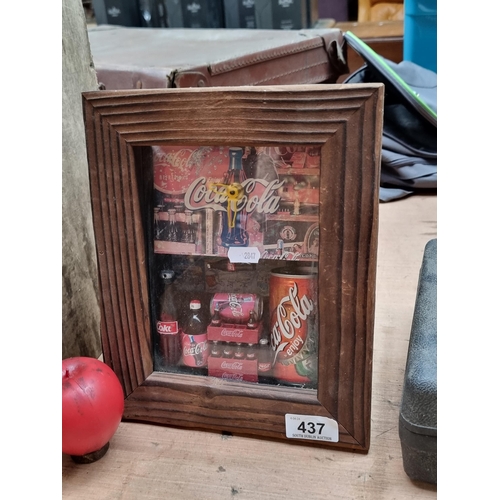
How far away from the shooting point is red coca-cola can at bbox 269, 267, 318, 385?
0.68m

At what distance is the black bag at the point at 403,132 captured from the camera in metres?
1.63

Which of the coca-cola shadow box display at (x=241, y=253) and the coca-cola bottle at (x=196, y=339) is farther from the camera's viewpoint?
the coca-cola bottle at (x=196, y=339)

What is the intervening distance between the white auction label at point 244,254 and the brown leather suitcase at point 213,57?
2.65ft

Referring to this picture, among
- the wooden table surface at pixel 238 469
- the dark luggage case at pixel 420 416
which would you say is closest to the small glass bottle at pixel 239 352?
the wooden table surface at pixel 238 469

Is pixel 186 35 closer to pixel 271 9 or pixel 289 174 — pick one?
pixel 271 9

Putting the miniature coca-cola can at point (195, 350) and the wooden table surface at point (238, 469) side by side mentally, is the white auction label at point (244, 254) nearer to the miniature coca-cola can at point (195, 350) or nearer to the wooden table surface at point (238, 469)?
the miniature coca-cola can at point (195, 350)

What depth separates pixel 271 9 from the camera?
237cm

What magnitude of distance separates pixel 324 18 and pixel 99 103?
2.58 meters

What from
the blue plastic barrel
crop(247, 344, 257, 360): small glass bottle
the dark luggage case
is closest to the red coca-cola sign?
crop(247, 344, 257, 360): small glass bottle

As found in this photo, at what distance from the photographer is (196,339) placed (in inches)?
28.9

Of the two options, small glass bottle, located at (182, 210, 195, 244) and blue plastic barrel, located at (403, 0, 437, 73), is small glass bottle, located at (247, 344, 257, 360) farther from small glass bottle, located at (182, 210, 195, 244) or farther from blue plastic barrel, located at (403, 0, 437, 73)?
blue plastic barrel, located at (403, 0, 437, 73)

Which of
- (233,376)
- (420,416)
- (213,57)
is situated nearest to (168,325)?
(233,376)

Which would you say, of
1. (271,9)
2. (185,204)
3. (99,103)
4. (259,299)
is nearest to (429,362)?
(259,299)

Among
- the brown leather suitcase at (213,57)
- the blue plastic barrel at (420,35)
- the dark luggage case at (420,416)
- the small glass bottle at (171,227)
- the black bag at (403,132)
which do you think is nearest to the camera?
the dark luggage case at (420,416)
